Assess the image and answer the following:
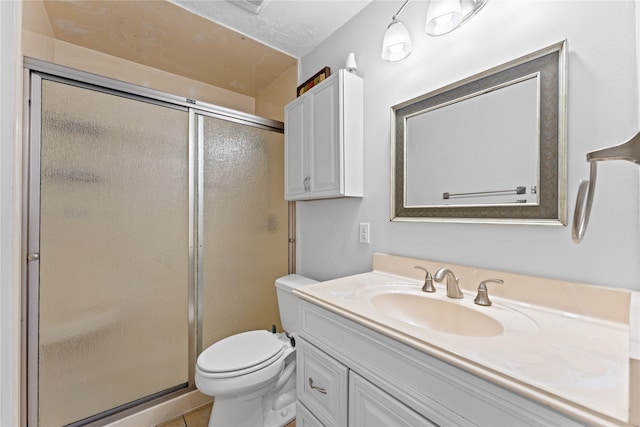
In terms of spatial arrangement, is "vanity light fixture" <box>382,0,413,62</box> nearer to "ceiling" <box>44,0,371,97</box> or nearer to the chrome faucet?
"ceiling" <box>44,0,371,97</box>

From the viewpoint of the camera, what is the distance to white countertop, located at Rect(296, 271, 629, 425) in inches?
17.4

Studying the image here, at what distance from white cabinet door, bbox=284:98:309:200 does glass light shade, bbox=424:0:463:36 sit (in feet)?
2.62

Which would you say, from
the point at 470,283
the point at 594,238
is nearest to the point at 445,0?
the point at 594,238

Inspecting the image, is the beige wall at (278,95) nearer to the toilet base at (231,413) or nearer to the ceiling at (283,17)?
the ceiling at (283,17)

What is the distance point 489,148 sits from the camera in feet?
3.26

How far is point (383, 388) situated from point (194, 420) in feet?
4.55

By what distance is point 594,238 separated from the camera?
0.77 meters

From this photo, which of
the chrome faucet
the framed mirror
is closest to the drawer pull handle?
the chrome faucet

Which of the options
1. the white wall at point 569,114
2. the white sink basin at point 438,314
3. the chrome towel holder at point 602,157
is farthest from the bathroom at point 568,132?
the chrome towel holder at point 602,157

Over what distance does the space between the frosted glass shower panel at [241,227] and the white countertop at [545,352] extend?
3.52ft

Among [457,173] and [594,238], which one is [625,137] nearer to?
[594,238]

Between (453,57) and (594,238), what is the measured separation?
0.82 metres

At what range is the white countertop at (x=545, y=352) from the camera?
0.44 m

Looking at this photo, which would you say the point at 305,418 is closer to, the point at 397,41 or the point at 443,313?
the point at 443,313
